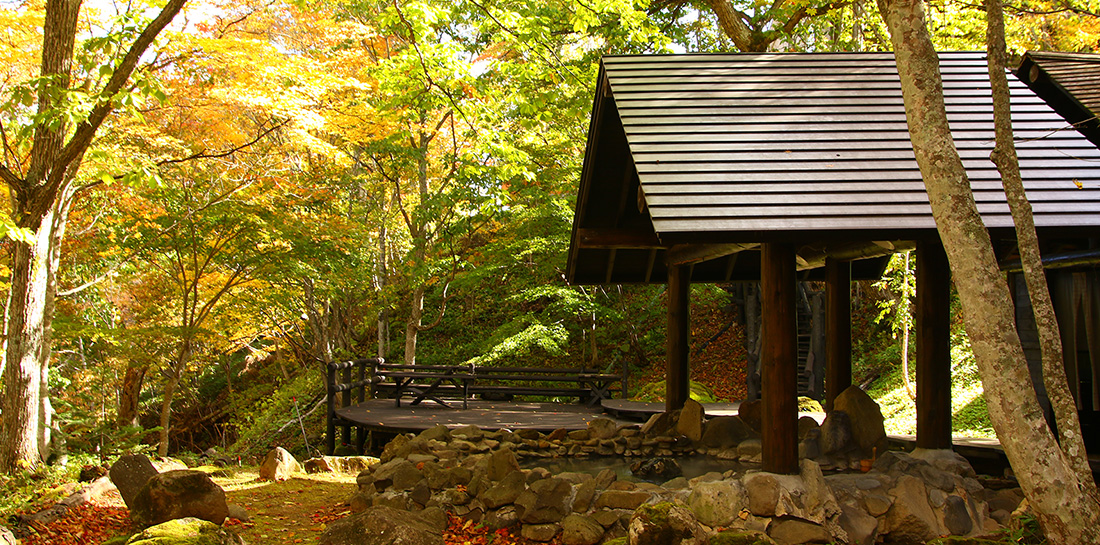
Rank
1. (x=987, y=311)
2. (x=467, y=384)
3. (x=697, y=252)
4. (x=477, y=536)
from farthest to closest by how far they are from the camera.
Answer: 1. (x=467, y=384)
2. (x=697, y=252)
3. (x=477, y=536)
4. (x=987, y=311)

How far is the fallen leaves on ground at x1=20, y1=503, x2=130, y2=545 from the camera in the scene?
5316 mm

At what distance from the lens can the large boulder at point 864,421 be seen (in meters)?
6.20

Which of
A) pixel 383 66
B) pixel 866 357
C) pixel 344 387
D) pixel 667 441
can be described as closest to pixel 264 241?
pixel 344 387

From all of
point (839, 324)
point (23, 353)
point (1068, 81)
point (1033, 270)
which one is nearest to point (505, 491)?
point (839, 324)

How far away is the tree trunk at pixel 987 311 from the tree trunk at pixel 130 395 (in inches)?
615

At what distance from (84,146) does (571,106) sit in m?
6.67

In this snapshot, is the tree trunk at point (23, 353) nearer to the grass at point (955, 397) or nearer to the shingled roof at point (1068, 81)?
the shingled roof at point (1068, 81)

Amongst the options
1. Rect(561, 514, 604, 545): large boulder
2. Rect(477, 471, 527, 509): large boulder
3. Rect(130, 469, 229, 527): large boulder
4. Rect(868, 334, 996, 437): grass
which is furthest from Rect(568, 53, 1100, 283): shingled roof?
Rect(868, 334, 996, 437): grass

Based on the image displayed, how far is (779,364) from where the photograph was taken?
521 cm

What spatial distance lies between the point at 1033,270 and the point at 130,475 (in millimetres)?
6573

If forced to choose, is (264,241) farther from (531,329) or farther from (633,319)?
(633,319)

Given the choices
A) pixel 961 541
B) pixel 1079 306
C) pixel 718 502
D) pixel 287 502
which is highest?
pixel 1079 306

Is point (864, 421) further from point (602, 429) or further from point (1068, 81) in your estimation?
point (1068, 81)

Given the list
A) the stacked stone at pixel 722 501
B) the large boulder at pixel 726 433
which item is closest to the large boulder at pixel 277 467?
the stacked stone at pixel 722 501
